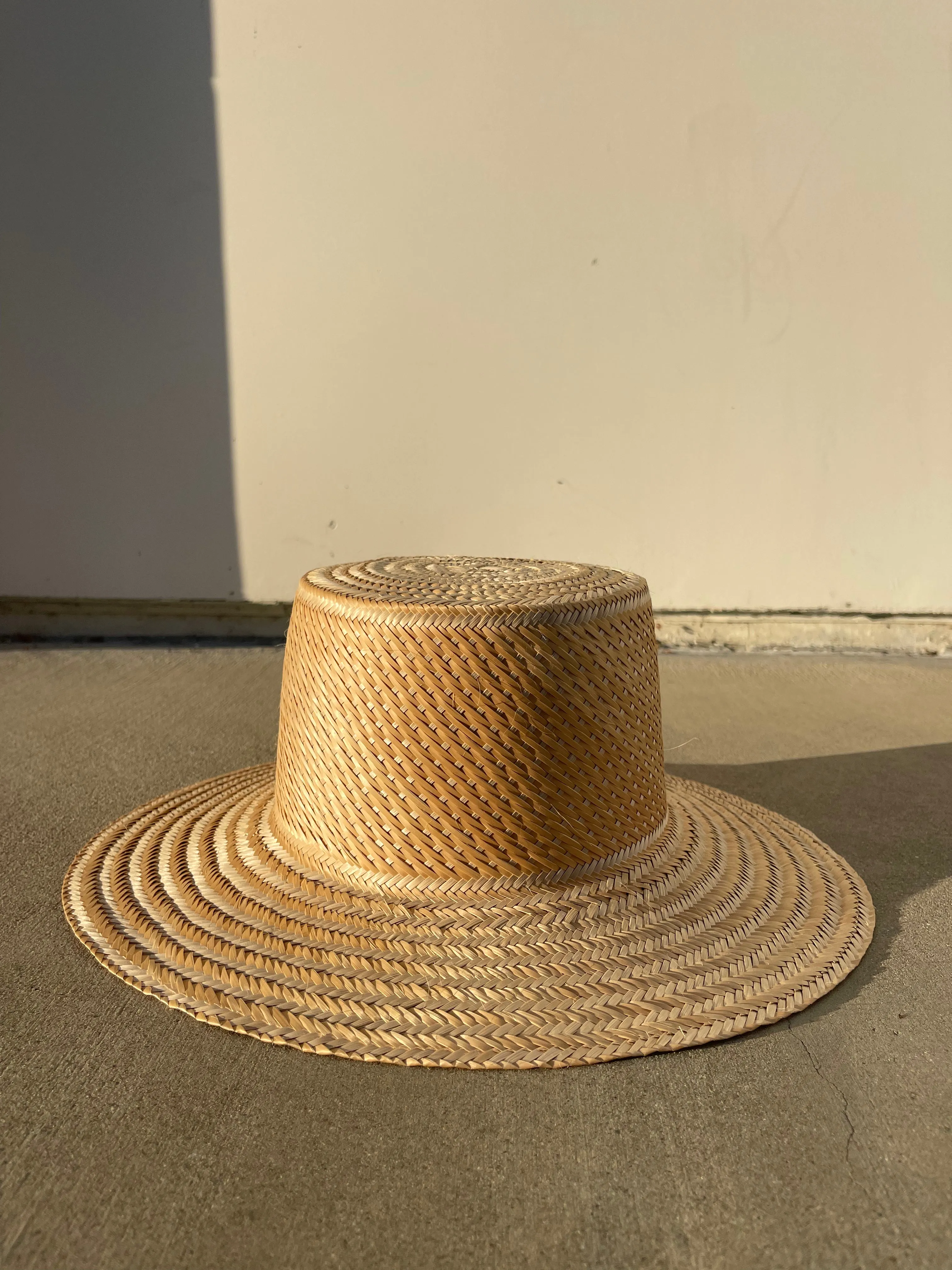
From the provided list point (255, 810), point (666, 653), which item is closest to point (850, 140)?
point (666, 653)

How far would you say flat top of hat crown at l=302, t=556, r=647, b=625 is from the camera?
1065mm

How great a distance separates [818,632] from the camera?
251 centimetres

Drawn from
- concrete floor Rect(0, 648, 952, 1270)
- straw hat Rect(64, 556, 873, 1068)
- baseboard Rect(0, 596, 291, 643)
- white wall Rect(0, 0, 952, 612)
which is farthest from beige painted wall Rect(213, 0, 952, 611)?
concrete floor Rect(0, 648, 952, 1270)

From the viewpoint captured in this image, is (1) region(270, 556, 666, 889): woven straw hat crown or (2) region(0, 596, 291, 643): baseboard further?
(2) region(0, 596, 291, 643): baseboard

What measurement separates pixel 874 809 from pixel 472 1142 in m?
0.95

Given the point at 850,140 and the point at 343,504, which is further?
the point at 343,504

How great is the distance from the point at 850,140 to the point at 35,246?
1.89 m

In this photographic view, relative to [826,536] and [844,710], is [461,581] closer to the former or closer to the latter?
[844,710]

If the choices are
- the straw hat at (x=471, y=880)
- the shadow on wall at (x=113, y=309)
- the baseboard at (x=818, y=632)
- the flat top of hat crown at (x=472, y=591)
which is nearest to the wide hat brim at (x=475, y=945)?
the straw hat at (x=471, y=880)

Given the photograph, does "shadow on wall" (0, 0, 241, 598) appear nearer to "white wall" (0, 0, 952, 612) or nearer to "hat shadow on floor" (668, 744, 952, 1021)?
"white wall" (0, 0, 952, 612)

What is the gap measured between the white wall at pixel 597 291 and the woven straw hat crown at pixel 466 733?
135 centimetres

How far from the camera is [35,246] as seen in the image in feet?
7.80

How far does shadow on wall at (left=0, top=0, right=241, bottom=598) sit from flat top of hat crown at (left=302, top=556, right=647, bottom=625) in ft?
4.38

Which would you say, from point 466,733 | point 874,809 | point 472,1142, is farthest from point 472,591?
point 874,809
